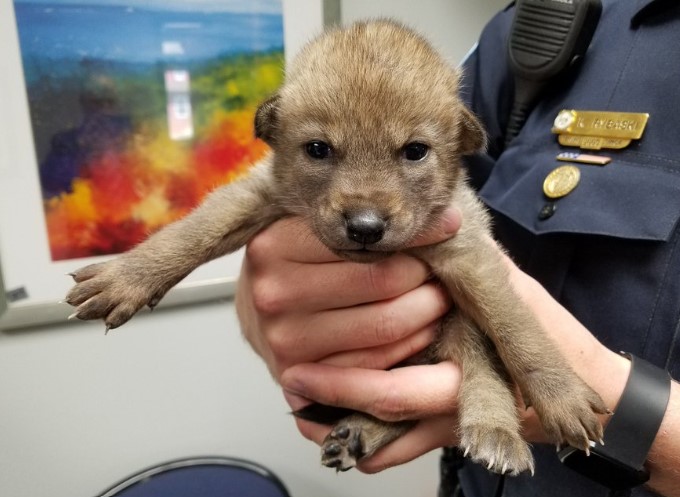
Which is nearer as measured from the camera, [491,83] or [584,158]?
[584,158]

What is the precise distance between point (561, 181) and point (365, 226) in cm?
55

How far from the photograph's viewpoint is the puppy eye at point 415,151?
3.35 ft

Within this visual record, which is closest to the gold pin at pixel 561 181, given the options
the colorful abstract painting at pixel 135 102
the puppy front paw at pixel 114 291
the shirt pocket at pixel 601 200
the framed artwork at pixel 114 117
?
the shirt pocket at pixel 601 200

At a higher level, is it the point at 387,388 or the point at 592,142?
the point at 592,142

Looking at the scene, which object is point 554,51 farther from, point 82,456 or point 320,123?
point 82,456

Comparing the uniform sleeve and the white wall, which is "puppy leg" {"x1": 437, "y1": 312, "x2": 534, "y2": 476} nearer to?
the uniform sleeve

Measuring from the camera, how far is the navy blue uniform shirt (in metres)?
1.04

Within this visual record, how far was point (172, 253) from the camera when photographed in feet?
3.59

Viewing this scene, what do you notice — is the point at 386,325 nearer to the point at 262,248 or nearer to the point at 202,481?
the point at 262,248

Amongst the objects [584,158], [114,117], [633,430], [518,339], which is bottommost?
[633,430]

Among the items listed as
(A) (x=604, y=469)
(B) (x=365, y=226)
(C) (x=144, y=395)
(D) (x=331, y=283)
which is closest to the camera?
(B) (x=365, y=226)

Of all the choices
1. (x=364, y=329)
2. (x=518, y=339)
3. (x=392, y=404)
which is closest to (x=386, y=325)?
(x=364, y=329)

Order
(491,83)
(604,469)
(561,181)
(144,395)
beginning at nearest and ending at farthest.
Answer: (604,469)
(561,181)
(491,83)
(144,395)

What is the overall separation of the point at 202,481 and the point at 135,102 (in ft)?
4.75
